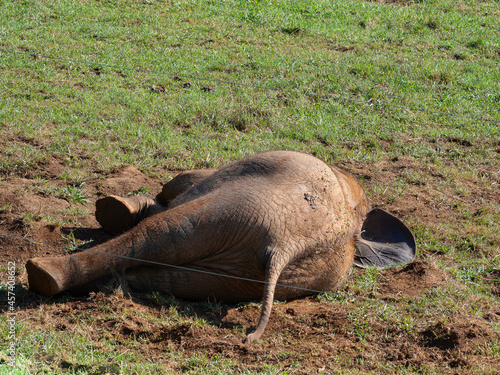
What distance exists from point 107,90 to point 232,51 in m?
2.71

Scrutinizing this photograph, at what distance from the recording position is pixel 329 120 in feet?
26.6

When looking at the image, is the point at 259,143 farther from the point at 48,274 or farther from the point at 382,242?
the point at 48,274

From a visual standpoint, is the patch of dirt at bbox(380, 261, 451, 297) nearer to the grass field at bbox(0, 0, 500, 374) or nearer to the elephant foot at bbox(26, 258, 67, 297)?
the grass field at bbox(0, 0, 500, 374)

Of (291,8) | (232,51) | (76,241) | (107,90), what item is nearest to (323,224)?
(76,241)

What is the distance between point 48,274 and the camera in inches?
153

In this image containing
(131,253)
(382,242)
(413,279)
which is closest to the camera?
(131,253)

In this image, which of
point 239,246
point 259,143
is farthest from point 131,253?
point 259,143

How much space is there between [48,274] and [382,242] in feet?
8.87

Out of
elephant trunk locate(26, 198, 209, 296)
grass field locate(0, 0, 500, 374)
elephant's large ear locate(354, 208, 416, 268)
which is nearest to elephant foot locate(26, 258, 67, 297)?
elephant trunk locate(26, 198, 209, 296)

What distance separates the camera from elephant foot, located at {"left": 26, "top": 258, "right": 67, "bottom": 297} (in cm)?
392

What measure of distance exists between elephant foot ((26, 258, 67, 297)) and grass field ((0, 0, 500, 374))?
11 cm

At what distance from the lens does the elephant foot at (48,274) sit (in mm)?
3920

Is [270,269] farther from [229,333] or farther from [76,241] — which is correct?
[76,241]

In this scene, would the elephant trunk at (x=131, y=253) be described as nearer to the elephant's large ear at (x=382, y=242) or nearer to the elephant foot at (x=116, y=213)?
the elephant foot at (x=116, y=213)
